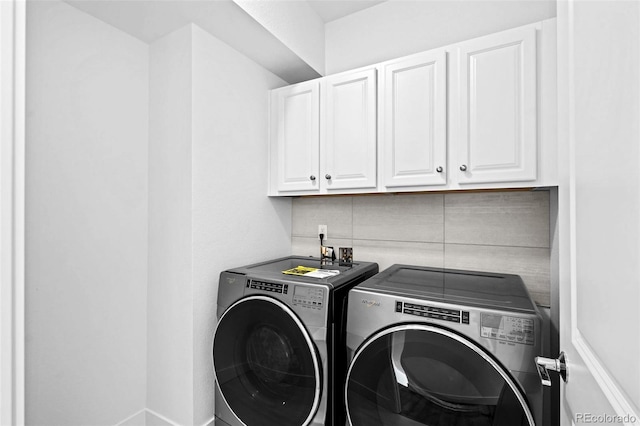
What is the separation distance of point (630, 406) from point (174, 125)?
1939 mm

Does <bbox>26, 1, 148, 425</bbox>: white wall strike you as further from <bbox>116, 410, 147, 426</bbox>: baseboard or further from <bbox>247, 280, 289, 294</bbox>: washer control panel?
<bbox>247, 280, 289, 294</bbox>: washer control panel

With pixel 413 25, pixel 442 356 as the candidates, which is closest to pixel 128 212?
pixel 442 356

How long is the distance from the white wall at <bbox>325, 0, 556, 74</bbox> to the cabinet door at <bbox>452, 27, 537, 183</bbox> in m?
0.40

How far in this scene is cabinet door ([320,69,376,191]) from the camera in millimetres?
1754

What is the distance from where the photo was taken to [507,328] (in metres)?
1.08

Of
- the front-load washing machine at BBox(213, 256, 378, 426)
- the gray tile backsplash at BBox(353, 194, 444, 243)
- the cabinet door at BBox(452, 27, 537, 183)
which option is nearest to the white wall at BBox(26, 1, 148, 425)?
the front-load washing machine at BBox(213, 256, 378, 426)

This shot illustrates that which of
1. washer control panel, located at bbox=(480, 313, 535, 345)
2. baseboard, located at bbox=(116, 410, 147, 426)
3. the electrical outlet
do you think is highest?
the electrical outlet

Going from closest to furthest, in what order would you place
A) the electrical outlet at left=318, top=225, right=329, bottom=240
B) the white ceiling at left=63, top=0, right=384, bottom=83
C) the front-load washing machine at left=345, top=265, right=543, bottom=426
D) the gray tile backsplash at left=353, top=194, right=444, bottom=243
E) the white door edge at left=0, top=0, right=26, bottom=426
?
the white door edge at left=0, top=0, right=26, bottom=426 < the front-load washing machine at left=345, top=265, right=543, bottom=426 < the white ceiling at left=63, top=0, right=384, bottom=83 < the gray tile backsplash at left=353, top=194, right=444, bottom=243 < the electrical outlet at left=318, top=225, right=329, bottom=240

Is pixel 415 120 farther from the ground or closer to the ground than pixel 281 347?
farther from the ground

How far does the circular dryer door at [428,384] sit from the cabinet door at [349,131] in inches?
34.7

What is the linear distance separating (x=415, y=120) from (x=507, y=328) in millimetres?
1075

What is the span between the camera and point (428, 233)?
1943 millimetres

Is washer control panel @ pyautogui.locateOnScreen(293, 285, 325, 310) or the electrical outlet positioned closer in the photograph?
washer control panel @ pyautogui.locateOnScreen(293, 285, 325, 310)

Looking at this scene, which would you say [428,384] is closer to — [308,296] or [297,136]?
[308,296]
